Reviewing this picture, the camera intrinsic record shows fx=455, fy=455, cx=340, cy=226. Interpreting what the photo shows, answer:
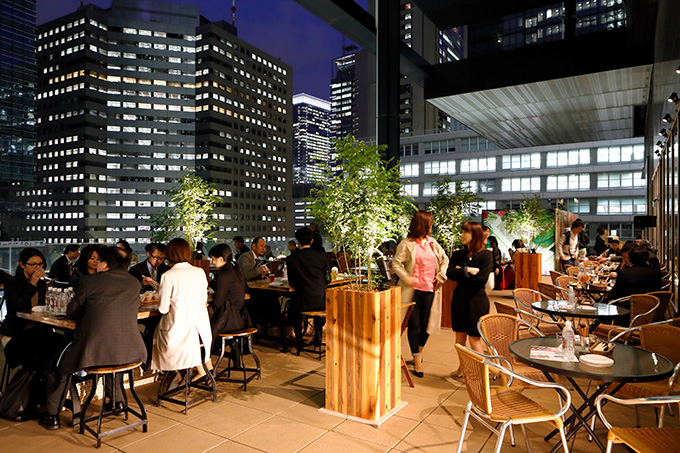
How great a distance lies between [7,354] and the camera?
424 centimetres

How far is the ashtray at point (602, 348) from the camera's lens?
3207 mm

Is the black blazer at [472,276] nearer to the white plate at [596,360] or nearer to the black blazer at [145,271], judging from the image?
the white plate at [596,360]

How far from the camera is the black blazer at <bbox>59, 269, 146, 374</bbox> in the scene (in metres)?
3.60

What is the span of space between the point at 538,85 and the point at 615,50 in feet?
7.11

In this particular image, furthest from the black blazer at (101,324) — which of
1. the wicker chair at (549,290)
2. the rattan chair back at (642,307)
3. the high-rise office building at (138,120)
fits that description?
the high-rise office building at (138,120)

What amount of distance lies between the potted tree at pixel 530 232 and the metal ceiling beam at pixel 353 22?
551 cm

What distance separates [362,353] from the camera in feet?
12.8

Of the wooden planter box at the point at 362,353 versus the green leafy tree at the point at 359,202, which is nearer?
the wooden planter box at the point at 362,353

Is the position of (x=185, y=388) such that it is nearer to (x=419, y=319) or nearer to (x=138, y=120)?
(x=419, y=319)

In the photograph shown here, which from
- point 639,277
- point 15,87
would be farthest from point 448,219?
point 15,87

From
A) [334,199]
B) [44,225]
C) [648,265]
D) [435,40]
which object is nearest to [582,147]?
[648,265]

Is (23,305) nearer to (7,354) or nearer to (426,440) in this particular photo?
(7,354)

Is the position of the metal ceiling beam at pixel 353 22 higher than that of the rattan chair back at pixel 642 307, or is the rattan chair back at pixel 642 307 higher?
the metal ceiling beam at pixel 353 22

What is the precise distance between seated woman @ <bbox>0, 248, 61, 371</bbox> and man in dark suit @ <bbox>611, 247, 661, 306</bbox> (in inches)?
259
